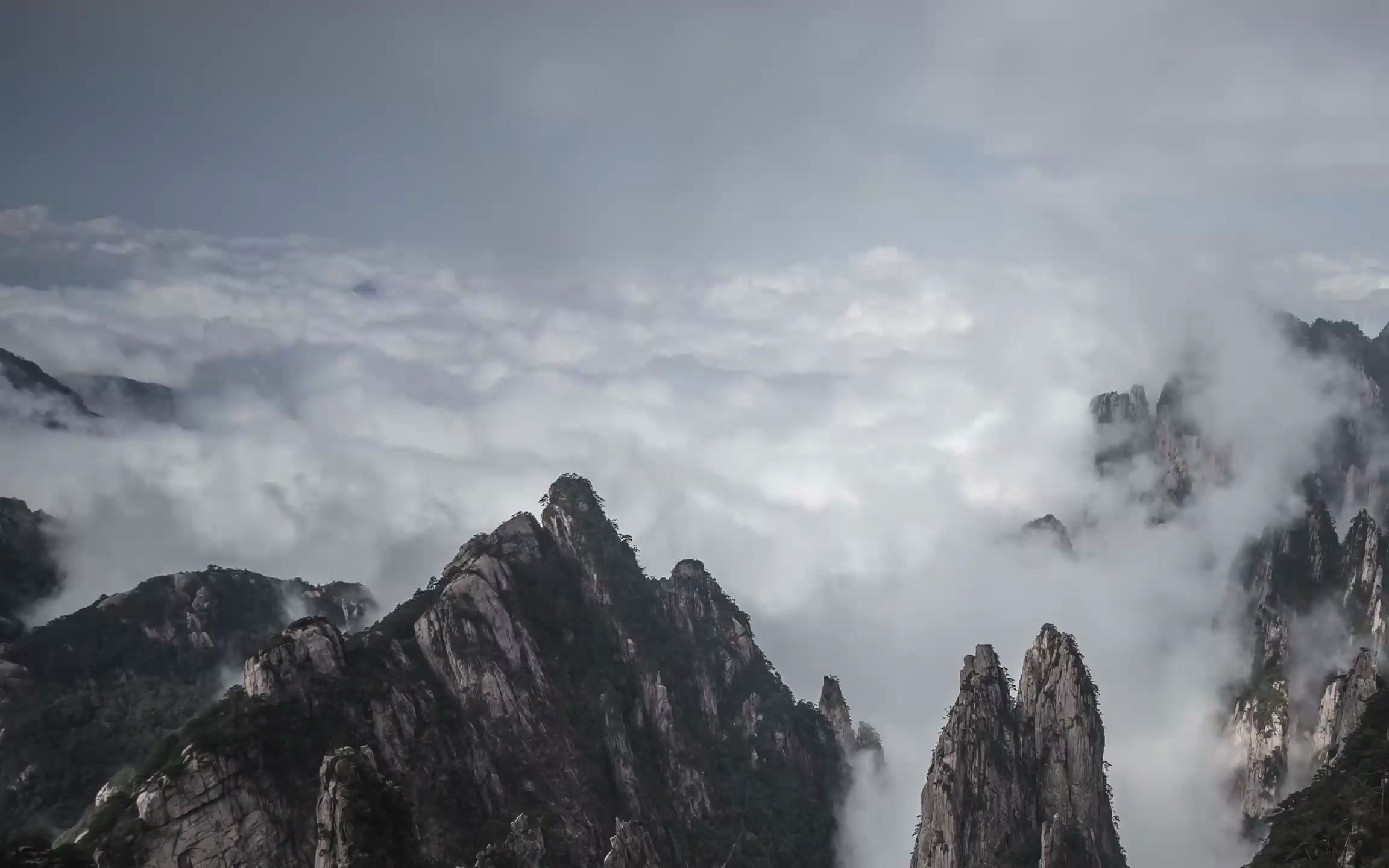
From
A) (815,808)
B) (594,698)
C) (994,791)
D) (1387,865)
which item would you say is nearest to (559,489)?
(594,698)

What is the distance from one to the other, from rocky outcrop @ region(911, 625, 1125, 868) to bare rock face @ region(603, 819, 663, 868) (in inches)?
1509

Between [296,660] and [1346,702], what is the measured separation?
513 feet

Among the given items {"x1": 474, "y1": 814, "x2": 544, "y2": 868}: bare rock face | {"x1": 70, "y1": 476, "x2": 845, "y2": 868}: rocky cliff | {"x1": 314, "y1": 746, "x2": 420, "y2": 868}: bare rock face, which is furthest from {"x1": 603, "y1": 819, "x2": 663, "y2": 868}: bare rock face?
{"x1": 314, "y1": 746, "x2": 420, "y2": 868}: bare rock face

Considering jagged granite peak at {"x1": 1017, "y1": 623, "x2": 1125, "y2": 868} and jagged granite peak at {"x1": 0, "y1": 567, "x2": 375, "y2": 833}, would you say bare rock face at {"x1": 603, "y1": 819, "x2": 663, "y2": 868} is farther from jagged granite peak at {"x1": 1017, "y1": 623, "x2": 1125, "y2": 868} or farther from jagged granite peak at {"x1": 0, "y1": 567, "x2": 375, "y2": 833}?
jagged granite peak at {"x1": 0, "y1": 567, "x2": 375, "y2": 833}

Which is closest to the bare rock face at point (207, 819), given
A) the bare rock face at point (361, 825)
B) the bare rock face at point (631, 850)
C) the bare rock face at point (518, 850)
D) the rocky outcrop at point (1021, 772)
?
the bare rock face at point (518, 850)

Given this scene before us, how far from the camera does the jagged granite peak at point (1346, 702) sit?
520 feet

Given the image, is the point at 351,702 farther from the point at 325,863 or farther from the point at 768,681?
the point at 768,681

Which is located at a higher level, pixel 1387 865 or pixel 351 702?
pixel 351 702

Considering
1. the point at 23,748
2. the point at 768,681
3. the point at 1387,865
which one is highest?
the point at 768,681

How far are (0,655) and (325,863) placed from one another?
508 feet

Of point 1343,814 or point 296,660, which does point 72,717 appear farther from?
point 1343,814

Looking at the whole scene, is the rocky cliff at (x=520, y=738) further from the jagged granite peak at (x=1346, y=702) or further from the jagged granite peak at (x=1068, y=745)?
the jagged granite peak at (x=1346, y=702)

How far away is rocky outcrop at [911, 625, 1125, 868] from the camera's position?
137m

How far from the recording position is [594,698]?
15462 cm
